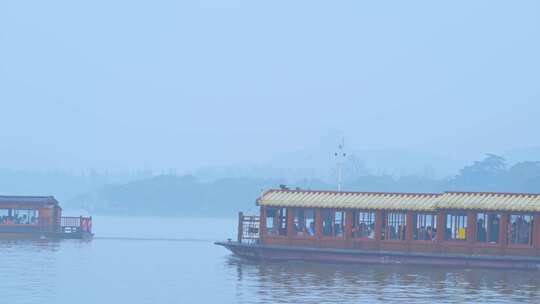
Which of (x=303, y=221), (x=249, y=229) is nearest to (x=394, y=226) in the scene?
(x=303, y=221)

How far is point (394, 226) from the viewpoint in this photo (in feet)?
222

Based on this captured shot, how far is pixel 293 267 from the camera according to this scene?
6594cm

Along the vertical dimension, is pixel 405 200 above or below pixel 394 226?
above

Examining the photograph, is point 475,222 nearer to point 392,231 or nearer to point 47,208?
point 392,231

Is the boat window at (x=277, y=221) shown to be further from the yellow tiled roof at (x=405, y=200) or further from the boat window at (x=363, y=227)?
the boat window at (x=363, y=227)

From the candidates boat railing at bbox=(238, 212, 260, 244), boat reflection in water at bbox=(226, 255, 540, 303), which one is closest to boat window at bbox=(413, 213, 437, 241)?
boat reflection in water at bbox=(226, 255, 540, 303)

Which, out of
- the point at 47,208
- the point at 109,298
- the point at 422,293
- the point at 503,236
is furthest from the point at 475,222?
the point at 47,208

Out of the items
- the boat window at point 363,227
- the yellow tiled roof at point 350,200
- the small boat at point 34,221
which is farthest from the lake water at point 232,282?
the small boat at point 34,221

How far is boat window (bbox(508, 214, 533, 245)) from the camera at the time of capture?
65.6 m

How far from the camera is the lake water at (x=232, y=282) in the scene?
52438mm

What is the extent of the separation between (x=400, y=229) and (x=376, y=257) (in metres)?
1.80

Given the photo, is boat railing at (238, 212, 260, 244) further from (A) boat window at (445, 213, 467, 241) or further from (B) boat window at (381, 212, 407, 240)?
(A) boat window at (445, 213, 467, 241)

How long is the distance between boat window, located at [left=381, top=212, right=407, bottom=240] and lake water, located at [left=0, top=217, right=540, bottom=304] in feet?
5.92

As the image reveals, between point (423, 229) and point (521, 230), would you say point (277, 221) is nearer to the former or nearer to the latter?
point (423, 229)
